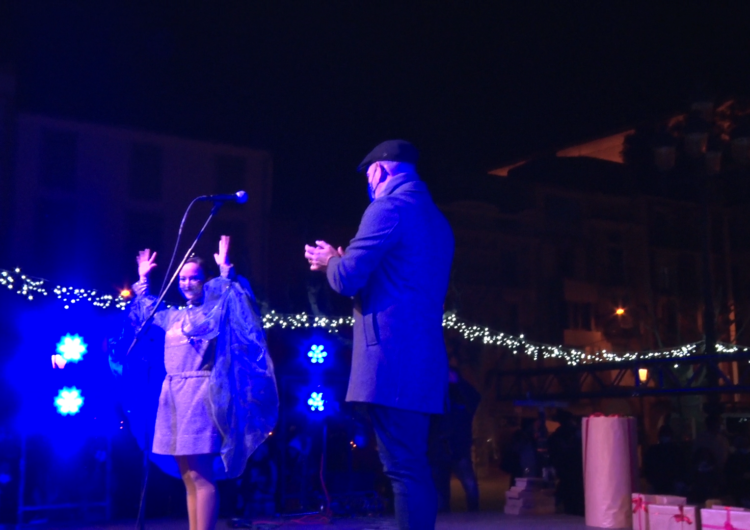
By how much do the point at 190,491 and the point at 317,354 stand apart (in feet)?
18.5

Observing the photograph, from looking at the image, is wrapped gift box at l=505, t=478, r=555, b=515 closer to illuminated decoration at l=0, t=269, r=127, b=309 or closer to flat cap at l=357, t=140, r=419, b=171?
illuminated decoration at l=0, t=269, r=127, b=309

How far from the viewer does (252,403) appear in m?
4.57

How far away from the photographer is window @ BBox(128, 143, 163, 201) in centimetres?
2391

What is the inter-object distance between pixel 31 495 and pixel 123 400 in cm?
376

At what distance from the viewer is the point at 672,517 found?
201 inches

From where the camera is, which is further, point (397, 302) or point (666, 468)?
point (666, 468)

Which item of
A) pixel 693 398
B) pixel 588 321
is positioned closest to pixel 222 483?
pixel 693 398

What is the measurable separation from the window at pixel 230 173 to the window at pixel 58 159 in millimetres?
4318

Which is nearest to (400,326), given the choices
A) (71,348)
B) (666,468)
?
Result: (71,348)

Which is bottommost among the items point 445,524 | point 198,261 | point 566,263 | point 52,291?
point 445,524

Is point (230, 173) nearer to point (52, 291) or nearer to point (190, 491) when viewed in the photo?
point (52, 291)

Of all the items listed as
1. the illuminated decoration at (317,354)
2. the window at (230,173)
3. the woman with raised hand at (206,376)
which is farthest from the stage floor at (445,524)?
the window at (230,173)

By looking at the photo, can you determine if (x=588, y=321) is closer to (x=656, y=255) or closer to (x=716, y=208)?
(x=656, y=255)

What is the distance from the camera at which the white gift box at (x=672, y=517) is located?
497 centimetres
